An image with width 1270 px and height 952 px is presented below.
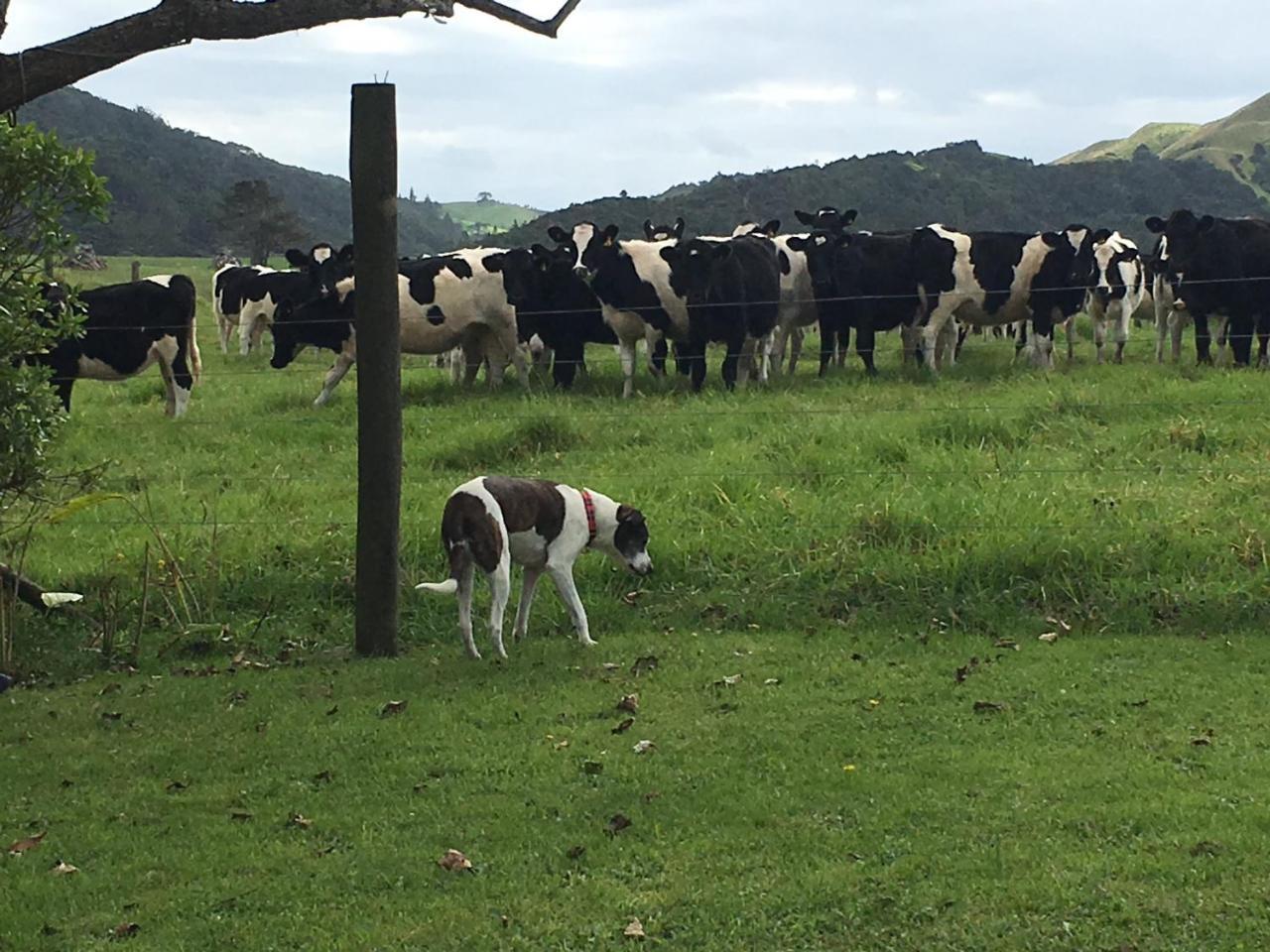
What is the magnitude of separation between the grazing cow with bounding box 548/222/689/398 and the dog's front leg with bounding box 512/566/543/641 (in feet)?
35.9

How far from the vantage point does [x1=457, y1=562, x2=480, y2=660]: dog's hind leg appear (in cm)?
893

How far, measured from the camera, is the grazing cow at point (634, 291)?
68.4 feet

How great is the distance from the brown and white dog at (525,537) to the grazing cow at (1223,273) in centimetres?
1275

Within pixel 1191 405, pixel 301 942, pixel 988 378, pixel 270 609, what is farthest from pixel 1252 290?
pixel 301 942

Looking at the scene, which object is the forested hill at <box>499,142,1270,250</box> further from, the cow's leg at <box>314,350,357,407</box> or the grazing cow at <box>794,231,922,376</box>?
the cow's leg at <box>314,350,357,407</box>

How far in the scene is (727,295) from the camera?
2083 centimetres

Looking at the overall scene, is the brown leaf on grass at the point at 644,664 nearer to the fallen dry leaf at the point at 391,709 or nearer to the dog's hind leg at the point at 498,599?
the dog's hind leg at the point at 498,599

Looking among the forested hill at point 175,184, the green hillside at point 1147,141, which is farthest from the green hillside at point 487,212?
the green hillside at point 1147,141

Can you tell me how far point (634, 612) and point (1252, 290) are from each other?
43.8ft

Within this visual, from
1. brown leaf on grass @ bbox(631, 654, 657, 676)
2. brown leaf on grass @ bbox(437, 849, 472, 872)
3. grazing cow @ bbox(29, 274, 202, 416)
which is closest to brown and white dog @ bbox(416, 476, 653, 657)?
brown leaf on grass @ bbox(631, 654, 657, 676)

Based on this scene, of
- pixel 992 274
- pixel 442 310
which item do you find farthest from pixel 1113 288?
pixel 442 310

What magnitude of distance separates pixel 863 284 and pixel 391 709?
16.0 m

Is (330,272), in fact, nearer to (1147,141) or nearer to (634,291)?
(634,291)

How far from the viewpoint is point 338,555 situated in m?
10.8
